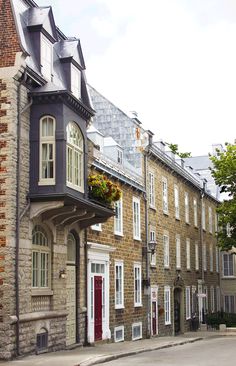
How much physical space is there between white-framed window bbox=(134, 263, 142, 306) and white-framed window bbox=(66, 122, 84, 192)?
9431 millimetres

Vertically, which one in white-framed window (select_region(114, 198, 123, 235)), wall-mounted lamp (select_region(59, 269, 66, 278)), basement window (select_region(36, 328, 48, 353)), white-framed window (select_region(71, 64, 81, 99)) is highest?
white-framed window (select_region(71, 64, 81, 99))

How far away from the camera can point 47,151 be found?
16922mm

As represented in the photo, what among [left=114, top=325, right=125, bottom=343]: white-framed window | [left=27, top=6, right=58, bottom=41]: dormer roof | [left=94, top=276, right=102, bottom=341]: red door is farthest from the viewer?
[left=114, top=325, right=125, bottom=343]: white-framed window

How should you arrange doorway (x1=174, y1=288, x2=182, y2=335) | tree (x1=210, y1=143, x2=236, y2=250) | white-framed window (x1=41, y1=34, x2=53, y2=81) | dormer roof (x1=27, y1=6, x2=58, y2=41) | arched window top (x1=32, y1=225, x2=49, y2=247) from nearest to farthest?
arched window top (x1=32, y1=225, x2=49, y2=247)
dormer roof (x1=27, y1=6, x2=58, y2=41)
white-framed window (x1=41, y1=34, x2=53, y2=81)
tree (x1=210, y1=143, x2=236, y2=250)
doorway (x1=174, y1=288, x2=182, y2=335)

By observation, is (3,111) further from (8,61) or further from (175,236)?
(175,236)

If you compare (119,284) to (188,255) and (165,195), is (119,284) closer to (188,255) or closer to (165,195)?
(165,195)

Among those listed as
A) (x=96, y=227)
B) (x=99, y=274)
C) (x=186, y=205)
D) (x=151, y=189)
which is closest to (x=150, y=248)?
(x=151, y=189)

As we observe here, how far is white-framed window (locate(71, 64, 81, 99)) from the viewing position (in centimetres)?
1958

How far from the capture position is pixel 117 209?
985 inches

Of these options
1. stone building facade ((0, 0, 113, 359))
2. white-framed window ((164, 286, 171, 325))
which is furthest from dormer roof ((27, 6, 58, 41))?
white-framed window ((164, 286, 171, 325))

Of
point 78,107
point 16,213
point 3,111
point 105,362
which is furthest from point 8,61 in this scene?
point 105,362

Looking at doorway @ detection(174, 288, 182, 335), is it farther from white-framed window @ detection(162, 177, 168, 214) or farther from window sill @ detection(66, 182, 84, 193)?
window sill @ detection(66, 182, 84, 193)

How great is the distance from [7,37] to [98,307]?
1006 cm

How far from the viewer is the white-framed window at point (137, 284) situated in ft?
88.4
